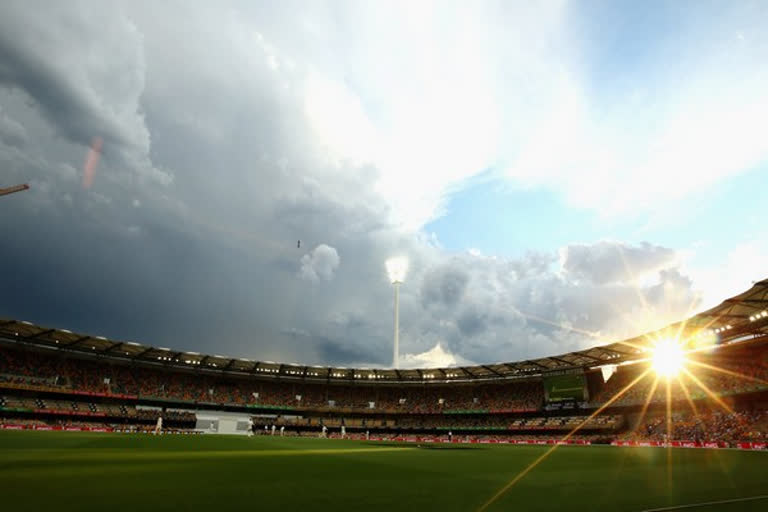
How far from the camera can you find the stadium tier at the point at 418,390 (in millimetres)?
46531

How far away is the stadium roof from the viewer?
131 ft

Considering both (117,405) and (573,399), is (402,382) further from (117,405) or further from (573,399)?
(117,405)

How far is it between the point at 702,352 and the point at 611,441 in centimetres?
1819

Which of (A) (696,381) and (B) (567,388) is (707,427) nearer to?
(A) (696,381)

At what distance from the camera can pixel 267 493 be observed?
10.2m

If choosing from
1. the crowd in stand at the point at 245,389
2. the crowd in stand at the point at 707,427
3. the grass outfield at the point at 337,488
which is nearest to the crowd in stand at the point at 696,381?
the crowd in stand at the point at 707,427

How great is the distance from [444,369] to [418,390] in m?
11.9

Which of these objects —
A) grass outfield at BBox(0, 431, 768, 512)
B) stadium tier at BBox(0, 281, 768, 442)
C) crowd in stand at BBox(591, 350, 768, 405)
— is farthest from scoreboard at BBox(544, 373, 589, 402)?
grass outfield at BBox(0, 431, 768, 512)

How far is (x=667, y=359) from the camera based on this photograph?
56312 mm

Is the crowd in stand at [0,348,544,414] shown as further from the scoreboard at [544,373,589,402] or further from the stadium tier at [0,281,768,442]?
the scoreboard at [544,373,589,402]

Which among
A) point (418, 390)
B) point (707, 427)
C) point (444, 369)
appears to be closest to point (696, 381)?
point (707, 427)

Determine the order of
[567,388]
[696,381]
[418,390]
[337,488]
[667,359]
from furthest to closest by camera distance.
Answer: [418,390], [567,388], [667,359], [696,381], [337,488]

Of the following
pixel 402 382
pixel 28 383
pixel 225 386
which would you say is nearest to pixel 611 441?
pixel 402 382

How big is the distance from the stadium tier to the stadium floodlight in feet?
3.18
